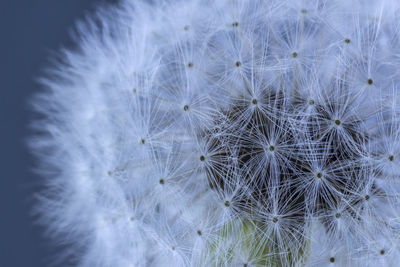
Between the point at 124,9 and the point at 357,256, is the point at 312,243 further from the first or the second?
the point at 124,9

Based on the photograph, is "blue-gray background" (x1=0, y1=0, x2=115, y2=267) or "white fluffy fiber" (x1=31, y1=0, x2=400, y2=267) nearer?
"white fluffy fiber" (x1=31, y1=0, x2=400, y2=267)

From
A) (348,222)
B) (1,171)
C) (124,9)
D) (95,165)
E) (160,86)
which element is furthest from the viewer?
(1,171)

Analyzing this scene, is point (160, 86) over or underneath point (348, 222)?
over

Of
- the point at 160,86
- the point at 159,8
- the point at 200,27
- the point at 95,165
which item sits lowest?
the point at 95,165

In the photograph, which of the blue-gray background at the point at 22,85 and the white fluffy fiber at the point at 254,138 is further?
the blue-gray background at the point at 22,85

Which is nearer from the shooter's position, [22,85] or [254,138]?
[254,138]

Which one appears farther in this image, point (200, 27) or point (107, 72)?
point (107, 72)

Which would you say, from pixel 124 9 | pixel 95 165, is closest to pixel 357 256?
pixel 95 165

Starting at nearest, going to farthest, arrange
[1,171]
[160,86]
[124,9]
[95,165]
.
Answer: [160,86]
[95,165]
[124,9]
[1,171]
